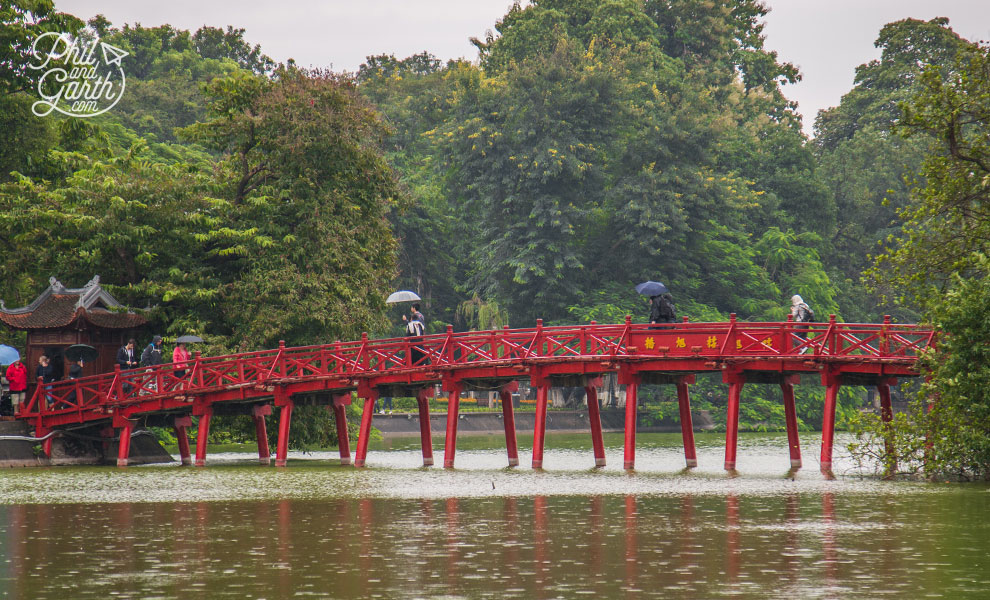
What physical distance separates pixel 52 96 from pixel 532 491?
1239 inches

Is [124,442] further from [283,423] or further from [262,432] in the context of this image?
[283,423]

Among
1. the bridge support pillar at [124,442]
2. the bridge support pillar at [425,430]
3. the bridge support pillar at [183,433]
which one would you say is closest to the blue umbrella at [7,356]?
the bridge support pillar at [124,442]

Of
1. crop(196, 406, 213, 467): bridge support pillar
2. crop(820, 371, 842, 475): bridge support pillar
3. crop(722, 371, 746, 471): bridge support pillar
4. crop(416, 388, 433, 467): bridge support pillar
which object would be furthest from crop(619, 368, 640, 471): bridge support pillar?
crop(196, 406, 213, 467): bridge support pillar

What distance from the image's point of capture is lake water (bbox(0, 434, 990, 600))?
667 inches

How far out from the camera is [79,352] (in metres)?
40.5

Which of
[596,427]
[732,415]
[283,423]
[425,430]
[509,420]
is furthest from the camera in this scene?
[425,430]

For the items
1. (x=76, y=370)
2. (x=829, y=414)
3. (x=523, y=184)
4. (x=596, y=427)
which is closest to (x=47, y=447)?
(x=76, y=370)

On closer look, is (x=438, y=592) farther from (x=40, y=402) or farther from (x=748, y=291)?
(x=748, y=291)

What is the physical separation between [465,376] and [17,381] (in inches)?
528

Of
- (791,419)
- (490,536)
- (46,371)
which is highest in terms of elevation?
(46,371)

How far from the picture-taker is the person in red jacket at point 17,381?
1558 inches

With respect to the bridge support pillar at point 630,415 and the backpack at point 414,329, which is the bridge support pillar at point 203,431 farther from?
the bridge support pillar at point 630,415

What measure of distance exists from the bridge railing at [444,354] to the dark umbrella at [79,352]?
1004 mm

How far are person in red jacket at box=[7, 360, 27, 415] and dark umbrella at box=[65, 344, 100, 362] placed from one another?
4.50 feet
